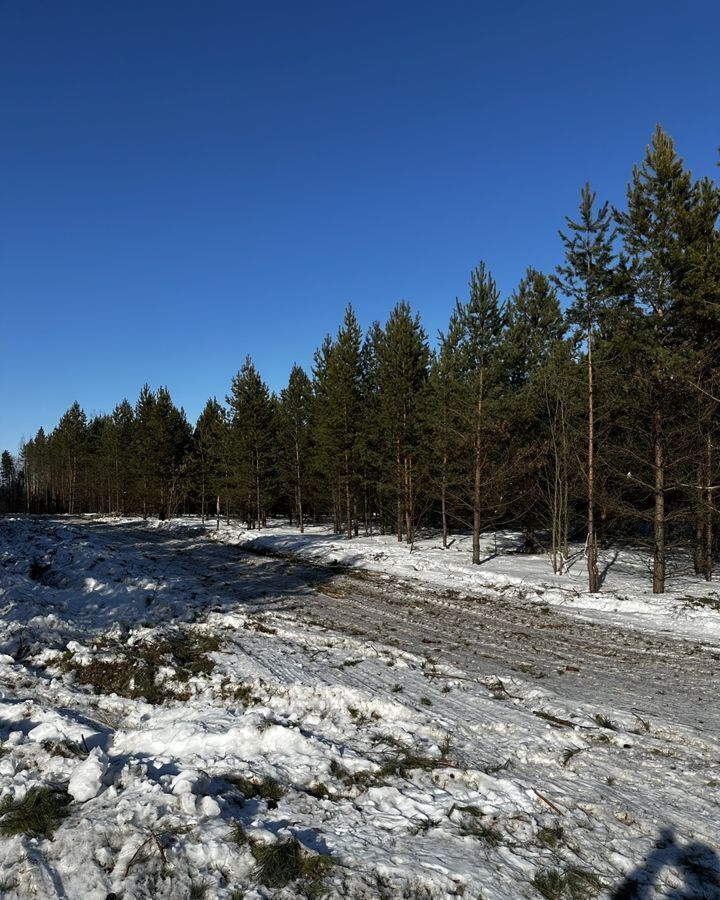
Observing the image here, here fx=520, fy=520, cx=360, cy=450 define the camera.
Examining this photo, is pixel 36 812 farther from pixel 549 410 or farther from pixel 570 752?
pixel 549 410

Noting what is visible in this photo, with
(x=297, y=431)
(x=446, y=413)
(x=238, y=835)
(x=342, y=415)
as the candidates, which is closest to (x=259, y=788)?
(x=238, y=835)

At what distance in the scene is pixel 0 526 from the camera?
21.7 m

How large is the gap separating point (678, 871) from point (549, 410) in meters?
16.9

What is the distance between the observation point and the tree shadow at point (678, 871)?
147 inches

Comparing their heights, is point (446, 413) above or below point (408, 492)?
above

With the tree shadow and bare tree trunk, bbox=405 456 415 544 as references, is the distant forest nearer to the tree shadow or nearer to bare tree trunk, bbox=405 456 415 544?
bare tree trunk, bbox=405 456 415 544

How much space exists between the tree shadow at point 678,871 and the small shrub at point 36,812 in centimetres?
421

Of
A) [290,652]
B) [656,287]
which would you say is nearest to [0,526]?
[290,652]

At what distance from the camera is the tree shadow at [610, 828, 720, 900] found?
12.3 feet

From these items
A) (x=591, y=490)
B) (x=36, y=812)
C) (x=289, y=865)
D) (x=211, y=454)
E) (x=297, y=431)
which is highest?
(x=297, y=431)

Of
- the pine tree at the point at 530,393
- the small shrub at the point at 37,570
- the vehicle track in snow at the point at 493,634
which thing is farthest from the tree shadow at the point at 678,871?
the pine tree at the point at 530,393

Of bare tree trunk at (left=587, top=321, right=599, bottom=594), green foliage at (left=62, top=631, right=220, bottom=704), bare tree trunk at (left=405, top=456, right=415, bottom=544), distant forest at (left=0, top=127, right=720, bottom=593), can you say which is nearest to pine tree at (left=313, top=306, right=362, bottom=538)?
distant forest at (left=0, top=127, right=720, bottom=593)

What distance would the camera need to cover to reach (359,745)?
5.99m

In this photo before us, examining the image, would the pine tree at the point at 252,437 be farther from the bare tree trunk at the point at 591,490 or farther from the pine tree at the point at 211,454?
the bare tree trunk at the point at 591,490
